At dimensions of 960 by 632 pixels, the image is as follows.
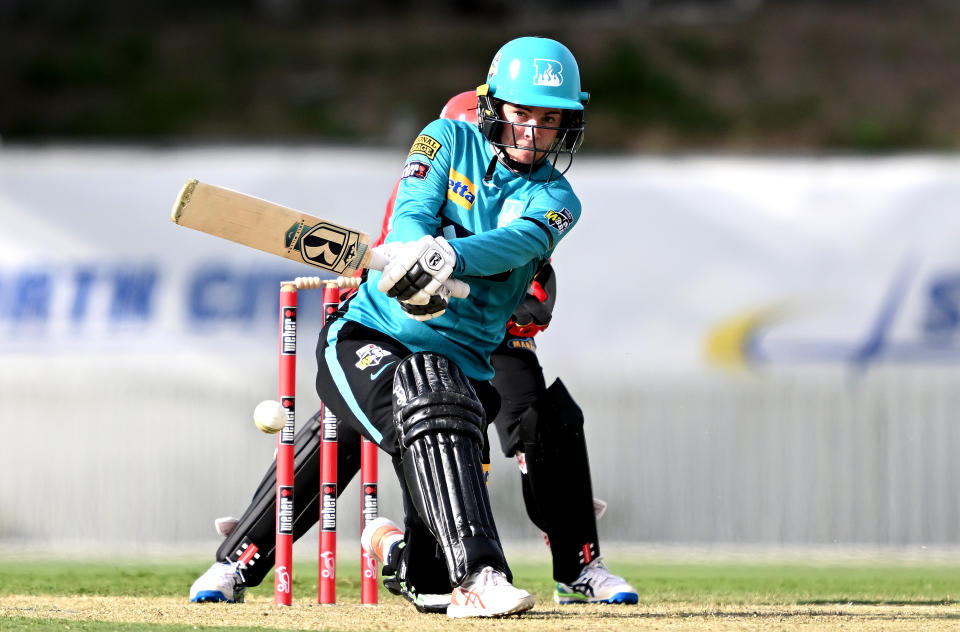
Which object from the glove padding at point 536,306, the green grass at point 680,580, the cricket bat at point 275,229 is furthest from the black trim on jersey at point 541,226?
the green grass at point 680,580

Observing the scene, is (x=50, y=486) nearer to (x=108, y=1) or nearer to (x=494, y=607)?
(x=494, y=607)

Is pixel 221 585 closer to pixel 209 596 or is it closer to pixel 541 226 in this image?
pixel 209 596

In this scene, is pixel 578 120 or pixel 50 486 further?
pixel 50 486

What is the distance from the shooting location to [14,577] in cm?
574

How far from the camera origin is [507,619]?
3477 mm

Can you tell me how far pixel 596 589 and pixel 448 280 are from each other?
4.30ft

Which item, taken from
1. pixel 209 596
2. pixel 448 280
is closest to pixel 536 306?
pixel 448 280

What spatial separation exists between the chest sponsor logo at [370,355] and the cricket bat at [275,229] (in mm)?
226

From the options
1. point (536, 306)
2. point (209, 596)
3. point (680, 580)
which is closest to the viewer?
point (209, 596)

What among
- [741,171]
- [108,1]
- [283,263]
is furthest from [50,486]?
[108,1]

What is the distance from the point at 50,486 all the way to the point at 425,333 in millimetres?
4655

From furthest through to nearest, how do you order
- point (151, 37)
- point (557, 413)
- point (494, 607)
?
point (151, 37)
point (557, 413)
point (494, 607)

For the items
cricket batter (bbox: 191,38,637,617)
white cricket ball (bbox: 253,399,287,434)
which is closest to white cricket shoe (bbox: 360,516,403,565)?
cricket batter (bbox: 191,38,637,617)

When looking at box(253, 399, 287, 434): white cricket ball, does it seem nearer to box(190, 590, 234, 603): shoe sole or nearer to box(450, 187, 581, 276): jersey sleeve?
box(190, 590, 234, 603): shoe sole
